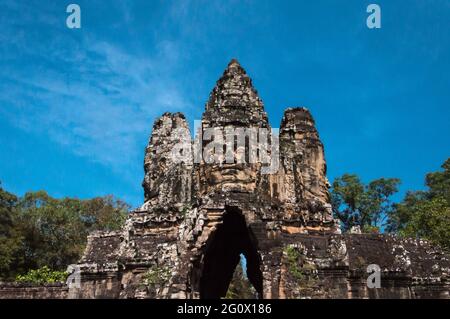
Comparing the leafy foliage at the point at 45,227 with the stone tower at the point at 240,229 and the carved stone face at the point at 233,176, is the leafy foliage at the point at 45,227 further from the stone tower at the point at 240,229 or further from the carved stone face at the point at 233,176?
the carved stone face at the point at 233,176

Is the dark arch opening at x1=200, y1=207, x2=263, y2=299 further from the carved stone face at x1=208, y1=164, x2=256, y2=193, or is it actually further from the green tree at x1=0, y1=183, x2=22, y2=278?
the green tree at x1=0, y1=183, x2=22, y2=278

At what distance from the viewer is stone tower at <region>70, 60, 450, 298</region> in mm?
13086

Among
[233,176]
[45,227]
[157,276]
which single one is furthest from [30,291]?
[45,227]

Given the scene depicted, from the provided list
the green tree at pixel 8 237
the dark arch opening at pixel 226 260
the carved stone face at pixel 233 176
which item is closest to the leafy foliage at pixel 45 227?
the green tree at pixel 8 237

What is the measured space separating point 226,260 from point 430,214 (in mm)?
13530

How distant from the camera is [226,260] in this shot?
733 inches

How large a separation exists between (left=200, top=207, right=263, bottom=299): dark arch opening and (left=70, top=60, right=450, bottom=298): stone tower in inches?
2.1

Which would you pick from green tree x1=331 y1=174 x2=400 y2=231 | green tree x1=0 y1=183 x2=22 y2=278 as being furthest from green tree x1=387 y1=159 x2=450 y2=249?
green tree x1=0 y1=183 x2=22 y2=278

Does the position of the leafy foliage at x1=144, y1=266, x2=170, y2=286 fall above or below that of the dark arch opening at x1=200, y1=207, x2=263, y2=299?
below

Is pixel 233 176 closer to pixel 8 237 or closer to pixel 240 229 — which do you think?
pixel 240 229

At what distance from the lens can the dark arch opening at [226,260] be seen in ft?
55.2

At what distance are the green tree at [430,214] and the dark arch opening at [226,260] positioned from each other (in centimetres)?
1174
